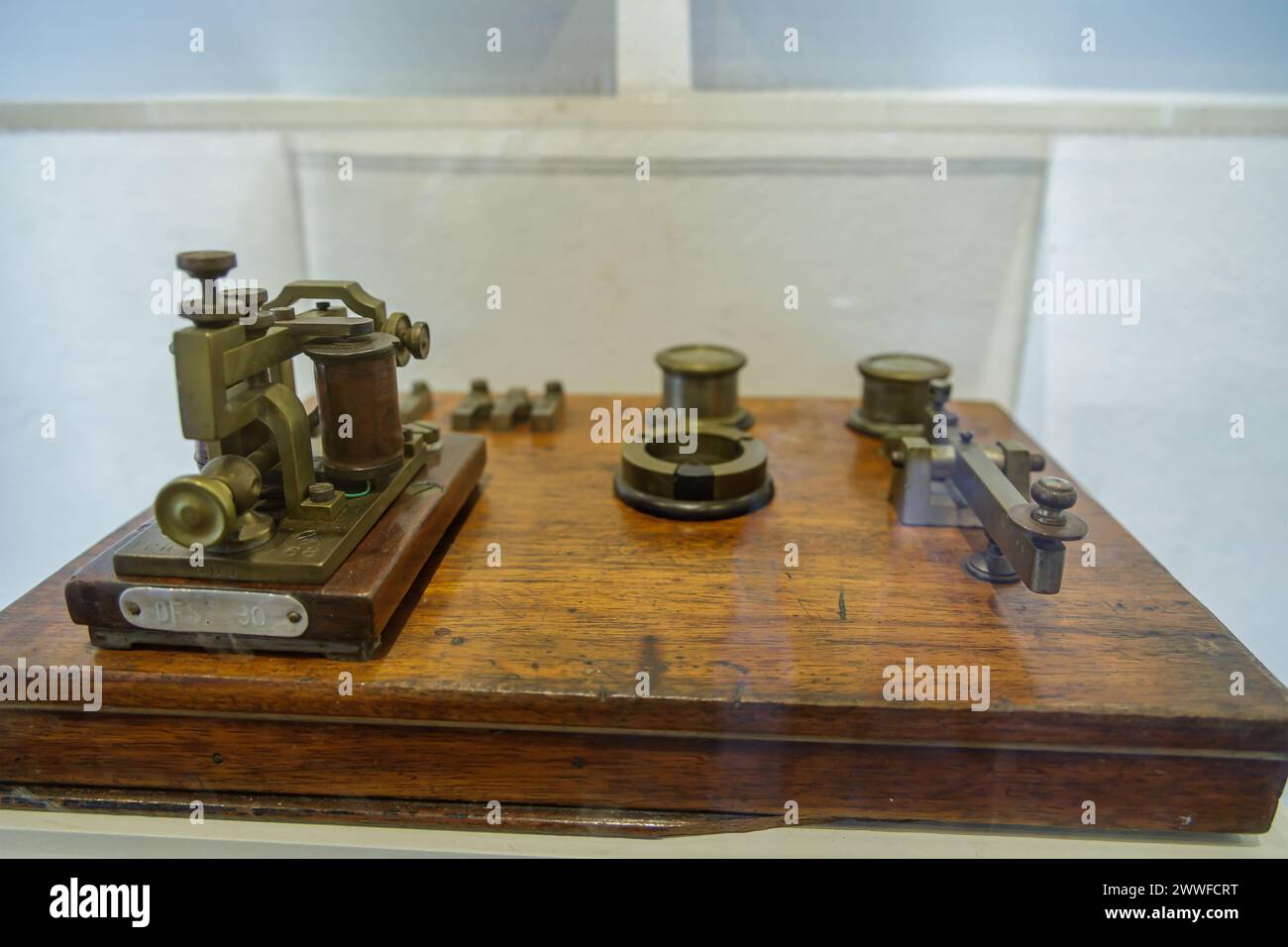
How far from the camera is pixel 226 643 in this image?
99cm

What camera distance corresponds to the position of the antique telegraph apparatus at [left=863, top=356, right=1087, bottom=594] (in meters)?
1.00

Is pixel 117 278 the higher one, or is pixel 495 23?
pixel 495 23

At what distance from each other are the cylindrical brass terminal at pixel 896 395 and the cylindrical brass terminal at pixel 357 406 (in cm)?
90

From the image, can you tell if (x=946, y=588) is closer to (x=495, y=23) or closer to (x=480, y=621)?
(x=480, y=621)

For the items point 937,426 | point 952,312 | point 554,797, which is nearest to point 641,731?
point 554,797

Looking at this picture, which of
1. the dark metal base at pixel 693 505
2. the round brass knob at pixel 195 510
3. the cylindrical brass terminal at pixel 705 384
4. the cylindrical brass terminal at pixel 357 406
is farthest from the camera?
the cylindrical brass terminal at pixel 705 384

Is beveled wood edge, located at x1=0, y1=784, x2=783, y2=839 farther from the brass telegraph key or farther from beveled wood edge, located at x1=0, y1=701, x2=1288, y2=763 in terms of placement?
the brass telegraph key

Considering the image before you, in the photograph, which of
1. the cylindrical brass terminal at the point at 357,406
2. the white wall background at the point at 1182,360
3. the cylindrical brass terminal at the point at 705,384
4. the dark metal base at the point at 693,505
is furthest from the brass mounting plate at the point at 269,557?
the white wall background at the point at 1182,360

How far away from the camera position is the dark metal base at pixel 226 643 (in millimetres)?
982

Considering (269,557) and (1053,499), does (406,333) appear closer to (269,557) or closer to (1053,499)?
(269,557)

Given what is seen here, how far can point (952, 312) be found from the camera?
2016 mm

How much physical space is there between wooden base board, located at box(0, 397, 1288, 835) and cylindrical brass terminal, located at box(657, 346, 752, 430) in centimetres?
60

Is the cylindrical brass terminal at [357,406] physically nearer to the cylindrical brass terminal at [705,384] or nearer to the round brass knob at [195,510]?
the round brass knob at [195,510]

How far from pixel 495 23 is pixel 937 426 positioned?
1268 millimetres
